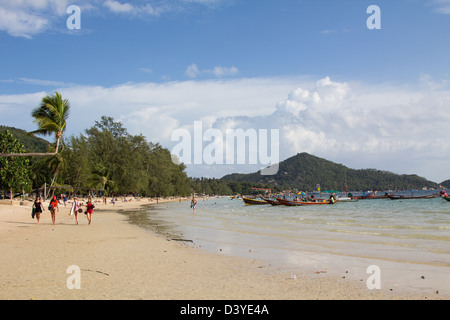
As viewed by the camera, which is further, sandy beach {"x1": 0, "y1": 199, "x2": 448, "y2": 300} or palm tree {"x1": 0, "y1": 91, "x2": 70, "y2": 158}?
palm tree {"x1": 0, "y1": 91, "x2": 70, "y2": 158}

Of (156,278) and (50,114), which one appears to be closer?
(156,278)

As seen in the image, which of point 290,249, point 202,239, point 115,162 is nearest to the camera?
point 290,249

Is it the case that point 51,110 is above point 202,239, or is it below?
above

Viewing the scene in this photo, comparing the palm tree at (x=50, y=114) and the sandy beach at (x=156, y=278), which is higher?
the palm tree at (x=50, y=114)

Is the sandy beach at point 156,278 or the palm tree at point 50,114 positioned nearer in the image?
the sandy beach at point 156,278

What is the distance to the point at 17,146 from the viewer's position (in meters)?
42.4

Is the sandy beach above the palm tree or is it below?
below

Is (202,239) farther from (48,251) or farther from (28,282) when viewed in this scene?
(28,282)

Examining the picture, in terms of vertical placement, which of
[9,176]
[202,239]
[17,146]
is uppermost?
[17,146]

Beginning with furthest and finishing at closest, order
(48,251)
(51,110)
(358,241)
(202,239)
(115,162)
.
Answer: (115,162)
(51,110)
(202,239)
(358,241)
(48,251)

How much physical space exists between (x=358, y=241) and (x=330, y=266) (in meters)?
5.96

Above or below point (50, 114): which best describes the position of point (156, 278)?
below
